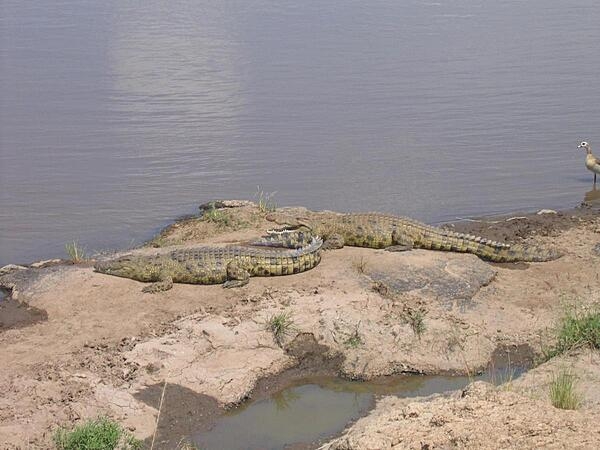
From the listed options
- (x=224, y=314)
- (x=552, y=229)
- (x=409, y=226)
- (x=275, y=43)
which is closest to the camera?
(x=224, y=314)

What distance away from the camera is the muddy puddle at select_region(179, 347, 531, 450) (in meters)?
6.14

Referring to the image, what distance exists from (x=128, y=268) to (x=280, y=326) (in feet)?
6.22

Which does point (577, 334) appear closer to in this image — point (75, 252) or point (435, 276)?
point (435, 276)

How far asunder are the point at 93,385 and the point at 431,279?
353cm

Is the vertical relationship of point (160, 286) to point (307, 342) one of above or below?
above

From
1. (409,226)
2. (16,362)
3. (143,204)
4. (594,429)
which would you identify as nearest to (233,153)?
(143,204)

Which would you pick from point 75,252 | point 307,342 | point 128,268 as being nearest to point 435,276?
point 307,342

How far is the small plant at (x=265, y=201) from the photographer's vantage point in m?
11.0

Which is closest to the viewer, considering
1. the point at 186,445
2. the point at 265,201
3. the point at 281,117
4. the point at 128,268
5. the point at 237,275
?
the point at 186,445

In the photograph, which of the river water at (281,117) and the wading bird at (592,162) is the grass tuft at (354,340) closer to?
the river water at (281,117)

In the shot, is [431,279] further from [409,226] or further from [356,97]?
[356,97]

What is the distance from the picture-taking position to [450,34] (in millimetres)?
22703

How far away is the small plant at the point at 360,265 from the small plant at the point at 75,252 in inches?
115

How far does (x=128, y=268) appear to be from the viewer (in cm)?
834
